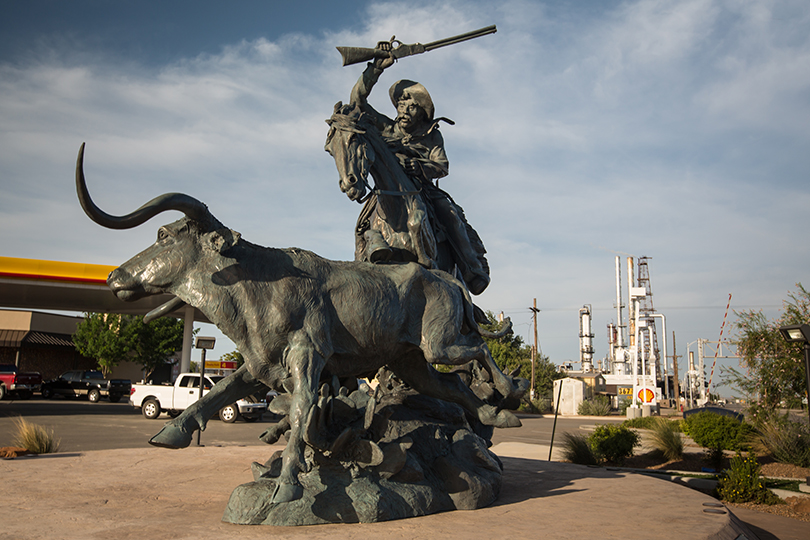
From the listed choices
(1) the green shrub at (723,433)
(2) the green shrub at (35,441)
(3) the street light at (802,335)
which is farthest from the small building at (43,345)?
(3) the street light at (802,335)

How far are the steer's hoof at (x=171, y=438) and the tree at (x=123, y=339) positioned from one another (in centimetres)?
3301

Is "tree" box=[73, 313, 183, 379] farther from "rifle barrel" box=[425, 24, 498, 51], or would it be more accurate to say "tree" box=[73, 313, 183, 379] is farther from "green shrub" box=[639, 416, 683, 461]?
"rifle barrel" box=[425, 24, 498, 51]

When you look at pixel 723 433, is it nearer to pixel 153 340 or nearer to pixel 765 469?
pixel 765 469

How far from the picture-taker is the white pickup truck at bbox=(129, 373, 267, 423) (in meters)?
19.3

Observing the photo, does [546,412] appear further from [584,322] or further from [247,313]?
[584,322]

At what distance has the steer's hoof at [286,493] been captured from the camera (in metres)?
4.14

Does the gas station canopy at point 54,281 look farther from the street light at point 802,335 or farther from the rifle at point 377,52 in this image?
the street light at point 802,335

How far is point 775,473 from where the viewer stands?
1127cm

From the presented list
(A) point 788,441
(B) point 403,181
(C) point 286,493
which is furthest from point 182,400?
(A) point 788,441

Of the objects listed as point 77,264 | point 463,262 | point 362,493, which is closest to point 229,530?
point 362,493

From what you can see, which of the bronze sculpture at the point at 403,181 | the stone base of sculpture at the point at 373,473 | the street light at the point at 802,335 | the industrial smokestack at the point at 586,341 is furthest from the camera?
the industrial smokestack at the point at 586,341

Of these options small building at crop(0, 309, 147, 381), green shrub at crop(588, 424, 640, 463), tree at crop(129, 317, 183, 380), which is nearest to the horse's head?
green shrub at crop(588, 424, 640, 463)

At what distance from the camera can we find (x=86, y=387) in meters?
31.2

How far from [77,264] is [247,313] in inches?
624
